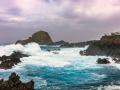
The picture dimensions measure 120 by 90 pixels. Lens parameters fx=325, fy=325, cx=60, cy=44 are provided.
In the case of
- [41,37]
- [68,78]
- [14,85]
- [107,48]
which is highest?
[41,37]

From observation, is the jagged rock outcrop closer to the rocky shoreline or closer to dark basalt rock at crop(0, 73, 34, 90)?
the rocky shoreline

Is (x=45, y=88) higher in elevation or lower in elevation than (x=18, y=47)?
lower

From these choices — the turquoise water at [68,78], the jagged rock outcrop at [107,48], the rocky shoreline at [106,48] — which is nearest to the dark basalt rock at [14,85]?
the turquoise water at [68,78]

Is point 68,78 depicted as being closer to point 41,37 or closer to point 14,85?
point 14,85

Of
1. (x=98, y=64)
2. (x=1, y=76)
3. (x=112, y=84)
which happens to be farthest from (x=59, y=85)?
(x=98, y=64)

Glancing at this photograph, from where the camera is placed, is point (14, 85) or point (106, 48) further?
point (106, 48)

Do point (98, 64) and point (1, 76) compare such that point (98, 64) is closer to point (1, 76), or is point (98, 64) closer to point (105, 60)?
point (105, 60)

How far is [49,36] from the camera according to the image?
449ft

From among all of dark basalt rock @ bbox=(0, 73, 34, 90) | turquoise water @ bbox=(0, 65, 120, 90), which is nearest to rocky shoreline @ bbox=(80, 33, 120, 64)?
turquoise water @ bbox=(0, 65, 120, 90)

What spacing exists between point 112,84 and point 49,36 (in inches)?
4277

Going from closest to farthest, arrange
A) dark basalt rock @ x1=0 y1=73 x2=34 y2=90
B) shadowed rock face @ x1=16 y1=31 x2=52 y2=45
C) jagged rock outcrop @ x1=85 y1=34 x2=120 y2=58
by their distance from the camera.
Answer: dark basalt rock @ x1=0 y1=73 x2=34 y2=90 → jagged rock outcrop @ x1=85 y1=34 x2=120 y2=58 → shadowed rock face @ x1=16 y1=31 x2=52 y2=45

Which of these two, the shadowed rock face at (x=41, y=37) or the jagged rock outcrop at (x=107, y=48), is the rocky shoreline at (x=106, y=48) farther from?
the shadowed rock face at (x=41, y=37)

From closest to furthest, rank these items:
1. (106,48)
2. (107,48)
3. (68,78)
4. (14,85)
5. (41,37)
A: (14,85) → (68,78) → (107,48) → (106,48) → (41,37)

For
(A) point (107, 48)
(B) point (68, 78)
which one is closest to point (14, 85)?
(B) point (68, 78)
